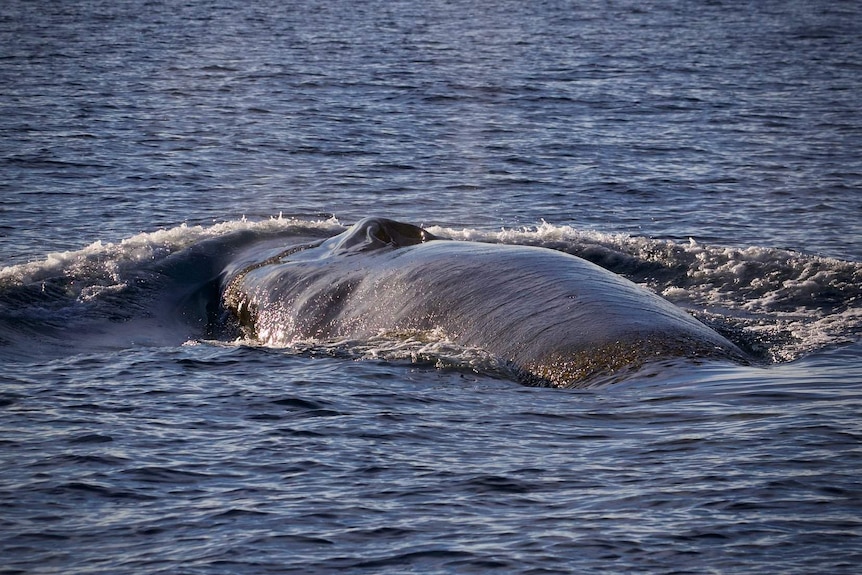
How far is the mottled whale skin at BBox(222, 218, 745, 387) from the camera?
1305 centimetres

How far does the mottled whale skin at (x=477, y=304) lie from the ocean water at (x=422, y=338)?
1.33 feet

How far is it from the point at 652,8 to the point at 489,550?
72621mm

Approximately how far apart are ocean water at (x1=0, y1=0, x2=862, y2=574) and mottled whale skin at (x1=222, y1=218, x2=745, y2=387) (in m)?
0.41

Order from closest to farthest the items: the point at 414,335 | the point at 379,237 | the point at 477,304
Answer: the point at 477,304 → the point at 414,335 → the point at 379,237

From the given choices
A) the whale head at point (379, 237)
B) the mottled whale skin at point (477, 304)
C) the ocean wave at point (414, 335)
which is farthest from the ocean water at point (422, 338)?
the whale head at point (379, 237)

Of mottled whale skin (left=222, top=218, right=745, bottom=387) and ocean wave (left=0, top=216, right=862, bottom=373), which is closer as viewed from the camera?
mottled whale skin (left=222, top=218, right=745, bottom=387)

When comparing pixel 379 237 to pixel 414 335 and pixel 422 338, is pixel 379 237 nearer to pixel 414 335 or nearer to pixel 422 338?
pixel 414 335

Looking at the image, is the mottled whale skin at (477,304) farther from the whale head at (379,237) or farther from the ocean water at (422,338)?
the ocean water at (422,338)

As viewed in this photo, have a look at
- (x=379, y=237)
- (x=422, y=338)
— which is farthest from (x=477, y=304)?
(x=379, y=237)

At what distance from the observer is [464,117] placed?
3834 centimetres

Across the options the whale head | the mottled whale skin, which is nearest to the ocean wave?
the mottled whale skin

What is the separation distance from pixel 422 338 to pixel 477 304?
0.71 m

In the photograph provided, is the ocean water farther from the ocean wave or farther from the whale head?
the whale head

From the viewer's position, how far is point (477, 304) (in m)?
14.4
